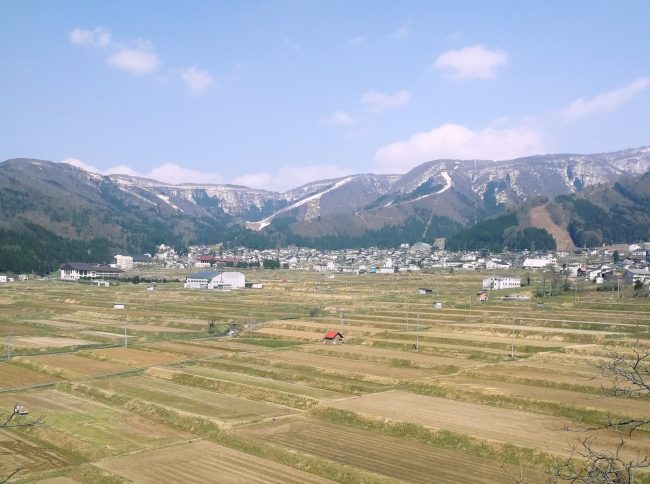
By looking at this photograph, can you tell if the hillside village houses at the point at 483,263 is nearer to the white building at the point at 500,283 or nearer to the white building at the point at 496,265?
the white building at the point at 496,265

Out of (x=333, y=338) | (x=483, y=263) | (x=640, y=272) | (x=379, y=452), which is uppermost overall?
(x=483, y=263)

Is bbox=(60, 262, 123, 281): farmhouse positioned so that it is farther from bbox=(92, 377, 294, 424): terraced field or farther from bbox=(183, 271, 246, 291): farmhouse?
bbox=(92, 377, 294, 424): terraced field

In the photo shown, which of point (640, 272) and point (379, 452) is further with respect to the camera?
point (640, 272)

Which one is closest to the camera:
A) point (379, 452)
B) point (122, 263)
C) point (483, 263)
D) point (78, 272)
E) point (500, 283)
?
point (379, 452)

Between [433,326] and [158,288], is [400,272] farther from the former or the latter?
[433,326]

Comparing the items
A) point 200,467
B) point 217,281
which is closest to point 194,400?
point 200,467

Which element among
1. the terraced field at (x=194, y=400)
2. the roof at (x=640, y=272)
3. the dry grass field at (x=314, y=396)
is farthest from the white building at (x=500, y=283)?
the terraced field at (x=194, y=400)

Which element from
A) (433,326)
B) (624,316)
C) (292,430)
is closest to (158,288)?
(433,326)

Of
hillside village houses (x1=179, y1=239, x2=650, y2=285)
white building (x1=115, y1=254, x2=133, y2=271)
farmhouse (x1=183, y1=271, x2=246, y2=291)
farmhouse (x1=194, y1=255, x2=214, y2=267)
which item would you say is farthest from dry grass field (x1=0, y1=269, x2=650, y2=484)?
farmhouse (x1=194, y1=255, x2=214, y2=267)

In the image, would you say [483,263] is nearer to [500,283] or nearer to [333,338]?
[500,283]
